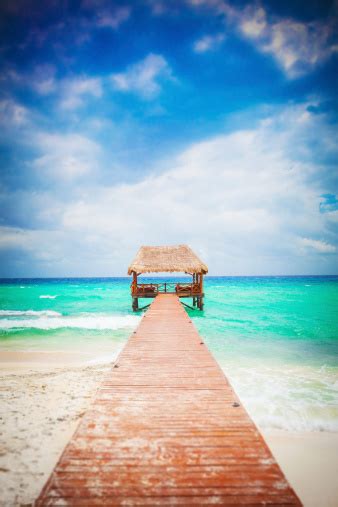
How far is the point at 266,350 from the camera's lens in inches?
453

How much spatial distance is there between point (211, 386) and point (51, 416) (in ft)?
12.7

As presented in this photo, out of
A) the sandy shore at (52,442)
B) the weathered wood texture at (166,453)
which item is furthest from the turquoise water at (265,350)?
the weathered wood texture at (166,453)

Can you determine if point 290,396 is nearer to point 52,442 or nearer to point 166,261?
point 52,442

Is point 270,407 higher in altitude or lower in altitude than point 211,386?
lower

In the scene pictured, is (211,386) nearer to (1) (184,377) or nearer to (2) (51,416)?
(1) (184,377)

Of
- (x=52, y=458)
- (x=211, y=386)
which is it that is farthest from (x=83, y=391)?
(x=211, y=386)

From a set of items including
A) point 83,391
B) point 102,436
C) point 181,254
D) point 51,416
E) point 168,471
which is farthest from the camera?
point 181,254

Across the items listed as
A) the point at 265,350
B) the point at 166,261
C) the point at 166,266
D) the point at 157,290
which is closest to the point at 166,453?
the point at 265,350

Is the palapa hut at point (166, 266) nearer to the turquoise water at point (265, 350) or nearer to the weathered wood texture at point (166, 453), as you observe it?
the turquoise water at point (265, 350)

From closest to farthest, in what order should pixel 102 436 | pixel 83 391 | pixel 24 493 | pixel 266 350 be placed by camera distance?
pixel 102 436 → pixel 24 493 → pixel 83 391 → pixel 266 350

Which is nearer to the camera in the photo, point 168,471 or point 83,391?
point 168,471

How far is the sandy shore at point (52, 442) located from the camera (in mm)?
3693

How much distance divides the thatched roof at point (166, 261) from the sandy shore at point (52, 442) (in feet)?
37.5

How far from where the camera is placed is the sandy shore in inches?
145
